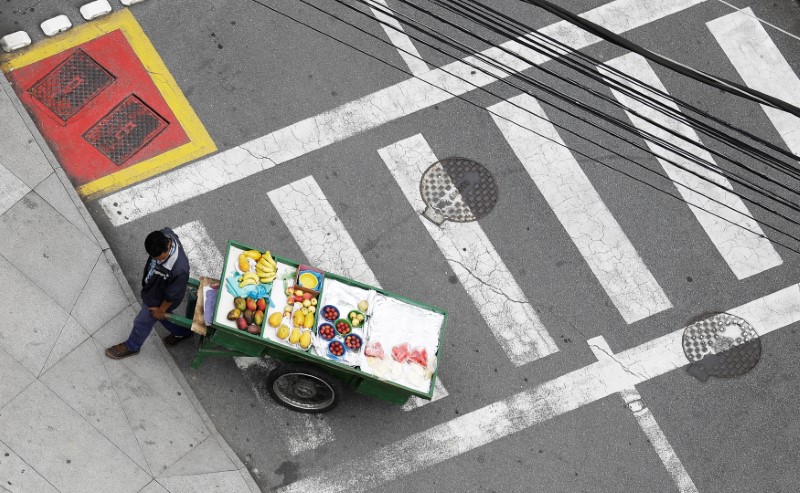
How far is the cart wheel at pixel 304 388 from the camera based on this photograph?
8.95 m

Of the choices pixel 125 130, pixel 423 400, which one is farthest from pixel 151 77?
pixel 423 400

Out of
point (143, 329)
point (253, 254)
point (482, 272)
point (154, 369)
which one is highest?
point (253, 254)

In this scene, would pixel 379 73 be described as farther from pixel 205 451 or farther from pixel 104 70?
pixel 205 451

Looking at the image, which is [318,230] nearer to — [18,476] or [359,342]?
[359,342]

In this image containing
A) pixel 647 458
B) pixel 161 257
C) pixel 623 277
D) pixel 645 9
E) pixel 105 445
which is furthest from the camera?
pixel 645 9

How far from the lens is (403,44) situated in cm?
1114

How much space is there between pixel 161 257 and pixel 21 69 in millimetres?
4222

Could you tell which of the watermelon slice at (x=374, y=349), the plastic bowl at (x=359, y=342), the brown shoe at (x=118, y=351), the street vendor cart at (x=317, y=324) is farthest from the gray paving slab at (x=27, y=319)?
the watermelon slice at (x=374, y=349)

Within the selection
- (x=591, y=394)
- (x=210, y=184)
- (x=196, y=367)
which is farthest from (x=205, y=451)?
(x=591, y=394)

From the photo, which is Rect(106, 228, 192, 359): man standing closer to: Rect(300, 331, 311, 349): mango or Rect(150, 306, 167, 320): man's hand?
Rect(150, 306, 167, 320): man's hand

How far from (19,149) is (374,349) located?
4978 mm

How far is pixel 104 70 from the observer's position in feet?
35.0

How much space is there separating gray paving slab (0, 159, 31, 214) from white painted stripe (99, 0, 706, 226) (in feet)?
2.97

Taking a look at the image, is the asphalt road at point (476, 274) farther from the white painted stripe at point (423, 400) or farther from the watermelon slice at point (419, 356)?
the watermelon slice at point (419, 356)
